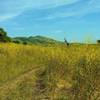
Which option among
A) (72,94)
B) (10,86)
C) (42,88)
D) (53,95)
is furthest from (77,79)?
(10,86)

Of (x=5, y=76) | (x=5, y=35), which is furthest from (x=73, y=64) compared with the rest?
(x=5, y=35)

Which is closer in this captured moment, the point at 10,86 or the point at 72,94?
the point at 72,94

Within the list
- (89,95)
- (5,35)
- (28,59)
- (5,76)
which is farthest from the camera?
(5,35)

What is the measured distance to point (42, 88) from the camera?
1482cm

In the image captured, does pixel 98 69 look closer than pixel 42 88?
Yes

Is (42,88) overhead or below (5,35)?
below

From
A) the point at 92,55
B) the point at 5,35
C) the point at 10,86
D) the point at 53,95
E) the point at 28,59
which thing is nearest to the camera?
the point at 92,55

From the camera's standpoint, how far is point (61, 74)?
50.7 feet

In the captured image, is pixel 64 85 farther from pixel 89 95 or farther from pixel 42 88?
pixel 89 95

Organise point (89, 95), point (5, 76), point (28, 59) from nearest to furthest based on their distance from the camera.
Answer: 1. point (89, 95)
2. point (5, 76)
3. point (28, 59)

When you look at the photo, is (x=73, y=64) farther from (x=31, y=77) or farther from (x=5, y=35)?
(x=5, y=35)

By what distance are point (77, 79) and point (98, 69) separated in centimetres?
78

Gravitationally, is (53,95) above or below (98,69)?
below

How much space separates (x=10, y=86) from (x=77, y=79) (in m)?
4.49
